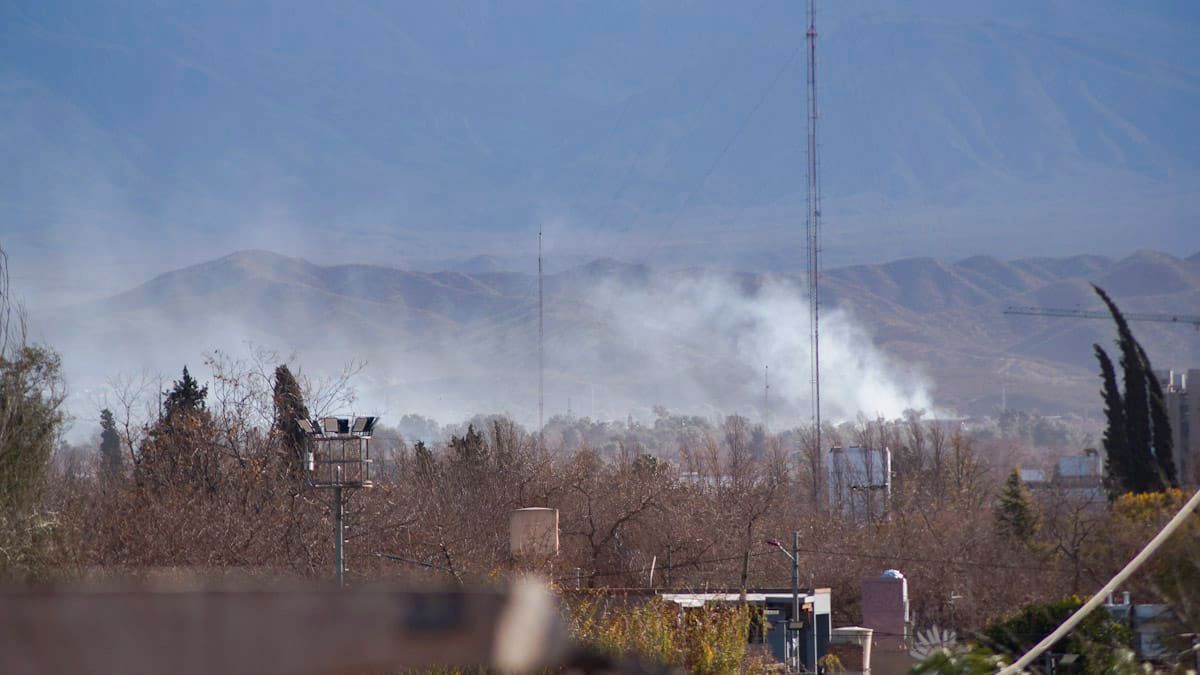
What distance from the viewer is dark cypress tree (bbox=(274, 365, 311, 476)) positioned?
31.8 meters

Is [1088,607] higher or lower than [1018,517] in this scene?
higher

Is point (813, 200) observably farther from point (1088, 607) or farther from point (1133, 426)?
point (1088, 607)

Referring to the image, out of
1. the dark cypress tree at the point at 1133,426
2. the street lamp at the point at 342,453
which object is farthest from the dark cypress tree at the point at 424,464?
the dark cypress tree at the point at 1133,426

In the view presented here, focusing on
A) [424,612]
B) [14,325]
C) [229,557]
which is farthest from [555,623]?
[229,557]

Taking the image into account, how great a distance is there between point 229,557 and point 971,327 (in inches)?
6344

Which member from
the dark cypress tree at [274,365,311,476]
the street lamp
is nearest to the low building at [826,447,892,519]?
the dark cypress tree at [274,365,311,476]

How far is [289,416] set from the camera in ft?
110

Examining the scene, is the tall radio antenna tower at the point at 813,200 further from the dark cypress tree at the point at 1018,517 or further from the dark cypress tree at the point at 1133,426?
the dark cypress tree at the point at 1133,426

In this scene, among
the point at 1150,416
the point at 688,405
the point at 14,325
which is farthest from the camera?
the point at 688,405

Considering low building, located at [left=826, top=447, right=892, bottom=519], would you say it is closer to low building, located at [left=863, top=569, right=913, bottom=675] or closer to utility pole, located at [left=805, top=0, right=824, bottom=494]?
utility pole, located at [left=805, top=0, right=824, bottom=494]

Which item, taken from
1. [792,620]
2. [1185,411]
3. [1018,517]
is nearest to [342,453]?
[792,620]

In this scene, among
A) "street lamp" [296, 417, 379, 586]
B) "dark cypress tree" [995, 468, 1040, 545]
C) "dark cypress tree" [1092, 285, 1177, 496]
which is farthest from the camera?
"dark cypress tree" [1092, 285, 1177, 496]

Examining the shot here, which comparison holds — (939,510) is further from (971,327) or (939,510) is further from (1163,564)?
(971,327)

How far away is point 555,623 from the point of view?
0.64 meters
